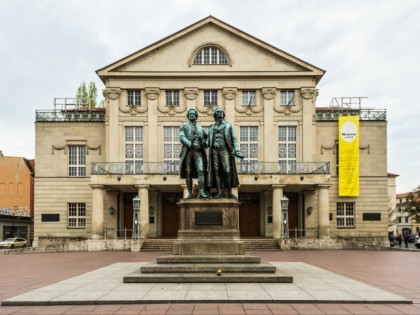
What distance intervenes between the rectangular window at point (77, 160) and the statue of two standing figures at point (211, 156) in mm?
26623

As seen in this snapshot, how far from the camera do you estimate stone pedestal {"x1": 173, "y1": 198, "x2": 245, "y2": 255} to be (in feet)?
40.9

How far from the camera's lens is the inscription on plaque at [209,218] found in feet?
42.3

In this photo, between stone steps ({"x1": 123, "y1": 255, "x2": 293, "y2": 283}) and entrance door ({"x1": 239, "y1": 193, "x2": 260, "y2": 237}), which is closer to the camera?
stone steps ({"x1": 123, "y1": 255, "x2": 293, "y2": 283})

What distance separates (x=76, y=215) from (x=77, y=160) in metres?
4.89

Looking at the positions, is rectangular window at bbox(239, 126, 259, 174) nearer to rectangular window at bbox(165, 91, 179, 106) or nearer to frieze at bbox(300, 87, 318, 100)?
frieze at bbox(300, 87, 318, 100)

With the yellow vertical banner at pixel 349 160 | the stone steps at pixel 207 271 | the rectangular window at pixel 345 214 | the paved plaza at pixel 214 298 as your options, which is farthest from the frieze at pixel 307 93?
the stone steps at pixel 207 271

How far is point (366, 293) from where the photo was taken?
10297 millimetres

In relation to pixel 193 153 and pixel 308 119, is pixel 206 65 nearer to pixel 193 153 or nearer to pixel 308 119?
pixel 308 119

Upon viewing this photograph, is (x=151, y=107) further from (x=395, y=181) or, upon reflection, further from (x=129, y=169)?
(x=395, y=181)

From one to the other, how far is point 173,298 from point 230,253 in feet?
11.2

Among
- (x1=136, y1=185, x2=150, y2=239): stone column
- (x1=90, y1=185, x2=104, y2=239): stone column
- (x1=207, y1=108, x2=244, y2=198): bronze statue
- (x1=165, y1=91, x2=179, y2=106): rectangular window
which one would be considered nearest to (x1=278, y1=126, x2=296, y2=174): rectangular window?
(x1=165, y1=91, x2=179, y2=106): rectangular window

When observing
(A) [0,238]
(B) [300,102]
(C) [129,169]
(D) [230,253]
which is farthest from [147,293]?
(A) [0,238]

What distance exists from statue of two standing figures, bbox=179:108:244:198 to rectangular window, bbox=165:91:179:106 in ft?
79.6

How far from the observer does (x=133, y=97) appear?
37.8 meters
